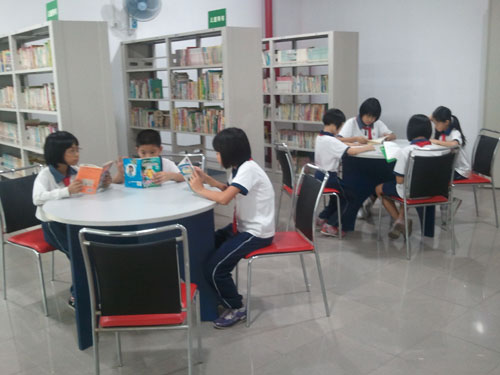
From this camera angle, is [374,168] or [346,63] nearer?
[374,168]

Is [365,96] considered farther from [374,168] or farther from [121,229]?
[121,229]

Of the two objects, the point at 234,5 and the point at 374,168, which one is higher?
the point at 234,5

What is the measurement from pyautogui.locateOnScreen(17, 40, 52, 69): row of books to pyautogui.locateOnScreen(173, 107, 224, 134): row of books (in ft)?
5.62

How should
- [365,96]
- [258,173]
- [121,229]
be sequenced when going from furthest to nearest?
1. [365,96]
2. [258,173]
3. [121,229]

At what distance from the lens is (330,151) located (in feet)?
13.9

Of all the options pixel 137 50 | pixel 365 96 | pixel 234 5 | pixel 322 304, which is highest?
pixel 234 5

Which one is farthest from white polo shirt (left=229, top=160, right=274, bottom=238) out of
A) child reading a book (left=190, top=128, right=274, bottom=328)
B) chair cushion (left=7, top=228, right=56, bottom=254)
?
chair cushion (left=7, top=228, right=56, bottom=254)

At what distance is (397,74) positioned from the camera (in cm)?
714

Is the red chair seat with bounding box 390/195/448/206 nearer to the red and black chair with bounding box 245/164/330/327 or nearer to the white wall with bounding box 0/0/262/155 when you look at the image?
the red and black chair with bounding box 245/164/330/327

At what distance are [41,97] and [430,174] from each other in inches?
140

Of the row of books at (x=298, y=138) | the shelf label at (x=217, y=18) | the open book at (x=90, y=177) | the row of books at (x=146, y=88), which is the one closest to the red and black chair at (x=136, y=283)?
the open book at (x=90, y=177)

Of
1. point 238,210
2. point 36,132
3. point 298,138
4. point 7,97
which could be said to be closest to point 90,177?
point 238,210

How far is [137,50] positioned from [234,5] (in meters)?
1.93

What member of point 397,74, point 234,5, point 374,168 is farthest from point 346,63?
point 234,5
